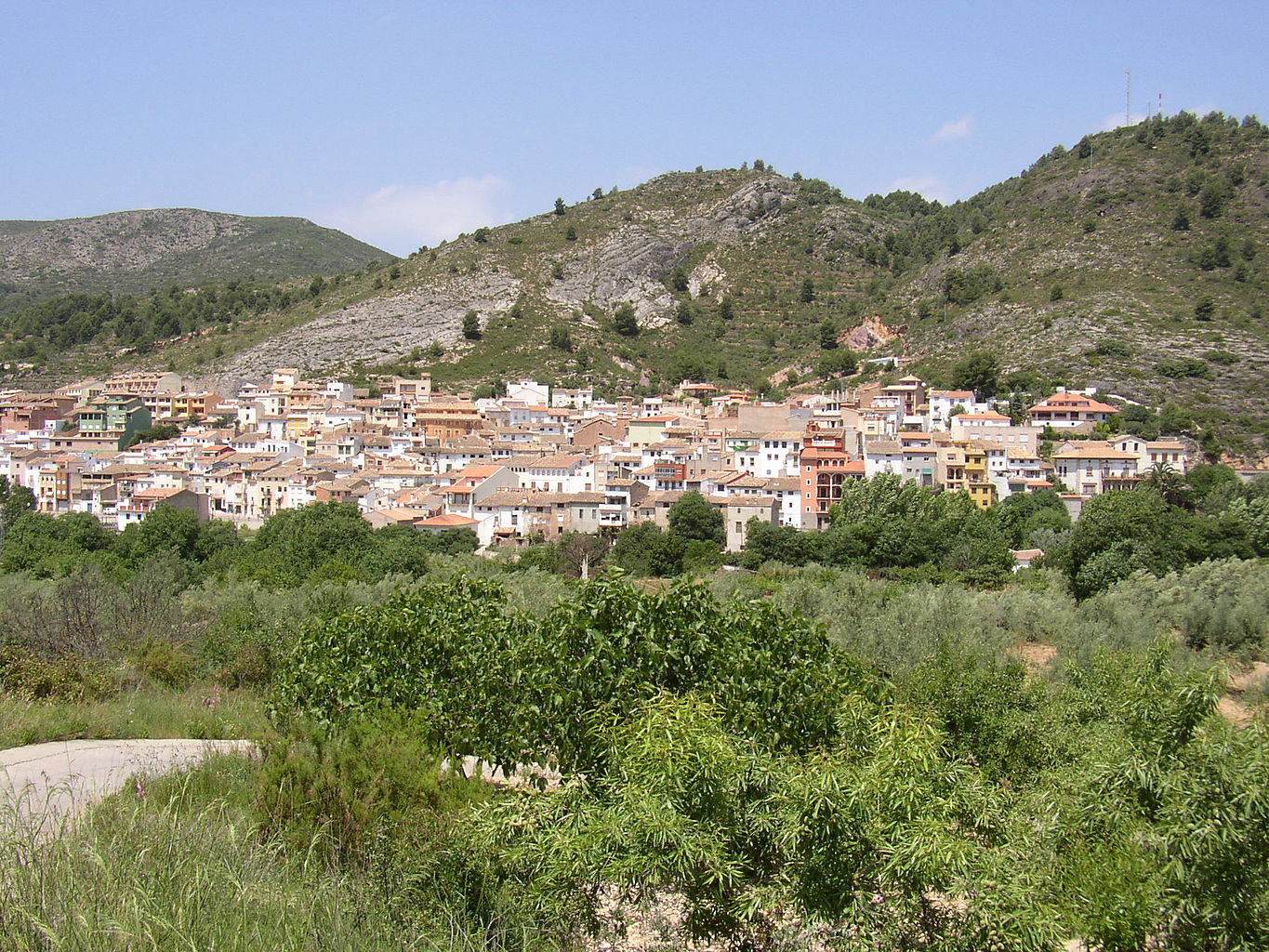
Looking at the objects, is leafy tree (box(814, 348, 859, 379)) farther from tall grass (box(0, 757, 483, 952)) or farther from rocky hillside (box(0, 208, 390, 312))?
rocky hillside (box(0, 208, 390, 312))

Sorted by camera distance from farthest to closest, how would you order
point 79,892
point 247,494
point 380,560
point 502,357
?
point 502,357, point 247,494, point 380,560, point 79,892

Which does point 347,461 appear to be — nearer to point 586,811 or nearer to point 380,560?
point 380,560

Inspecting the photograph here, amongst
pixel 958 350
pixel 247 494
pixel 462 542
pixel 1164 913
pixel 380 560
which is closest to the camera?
pixel 1164 913

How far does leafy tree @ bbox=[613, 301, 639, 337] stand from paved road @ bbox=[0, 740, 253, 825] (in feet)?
250

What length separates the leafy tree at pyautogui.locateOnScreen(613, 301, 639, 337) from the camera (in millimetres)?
83000

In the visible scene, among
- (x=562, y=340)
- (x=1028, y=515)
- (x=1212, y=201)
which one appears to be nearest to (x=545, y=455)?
(x=1028, y=515)

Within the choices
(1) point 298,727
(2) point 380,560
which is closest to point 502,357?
(2) point 380,560

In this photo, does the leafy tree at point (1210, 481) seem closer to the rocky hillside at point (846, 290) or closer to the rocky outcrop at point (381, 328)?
the rocky hillside at point (846, 290)

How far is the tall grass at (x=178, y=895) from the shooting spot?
3877 millimetres

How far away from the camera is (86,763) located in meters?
7.16

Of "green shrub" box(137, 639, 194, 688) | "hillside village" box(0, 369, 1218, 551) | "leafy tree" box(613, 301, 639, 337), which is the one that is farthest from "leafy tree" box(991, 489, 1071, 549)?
"leafy tree" box(613, 301, 639, 337)

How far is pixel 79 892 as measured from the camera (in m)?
4.04

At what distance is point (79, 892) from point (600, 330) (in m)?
79.4

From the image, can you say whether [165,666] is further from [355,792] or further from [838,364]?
[838,364]
